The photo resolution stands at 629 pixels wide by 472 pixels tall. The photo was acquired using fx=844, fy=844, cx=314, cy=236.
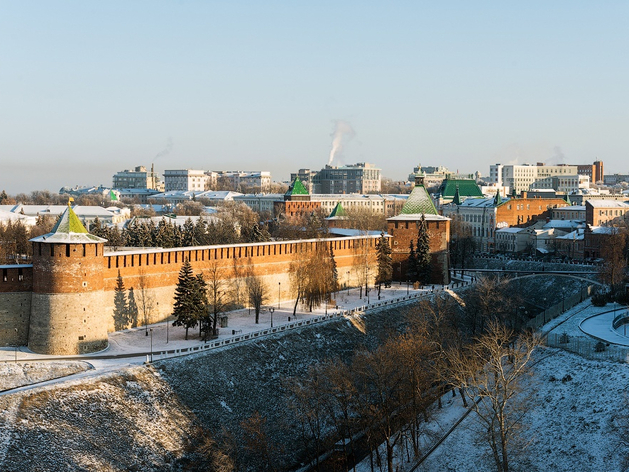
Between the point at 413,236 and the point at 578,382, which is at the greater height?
the point at 413,236

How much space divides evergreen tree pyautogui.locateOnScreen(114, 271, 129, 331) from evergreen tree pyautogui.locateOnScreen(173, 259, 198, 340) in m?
2.27

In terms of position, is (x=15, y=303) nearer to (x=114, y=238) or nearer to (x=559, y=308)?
(x=114, y=238)

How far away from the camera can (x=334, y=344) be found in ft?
128

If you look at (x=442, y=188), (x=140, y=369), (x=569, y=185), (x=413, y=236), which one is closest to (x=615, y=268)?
(x=413, y=236)

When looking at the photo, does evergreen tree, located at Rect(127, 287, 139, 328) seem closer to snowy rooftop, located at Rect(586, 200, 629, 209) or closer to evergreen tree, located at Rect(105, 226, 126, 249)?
evergreen tree, located at Rect(105, 226, 126, 249)

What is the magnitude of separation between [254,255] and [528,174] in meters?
122

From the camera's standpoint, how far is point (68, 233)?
34188 millimetres

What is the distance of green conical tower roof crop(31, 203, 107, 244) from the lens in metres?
34.0

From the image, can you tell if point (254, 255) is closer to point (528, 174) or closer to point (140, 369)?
point (140, 369)

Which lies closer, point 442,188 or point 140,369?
point 140,369

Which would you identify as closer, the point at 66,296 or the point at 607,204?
the point at 66,296

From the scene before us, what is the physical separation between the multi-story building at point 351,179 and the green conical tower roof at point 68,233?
446 ft

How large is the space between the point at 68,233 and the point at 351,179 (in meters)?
140

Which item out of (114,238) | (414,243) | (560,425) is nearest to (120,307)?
(560,425)
